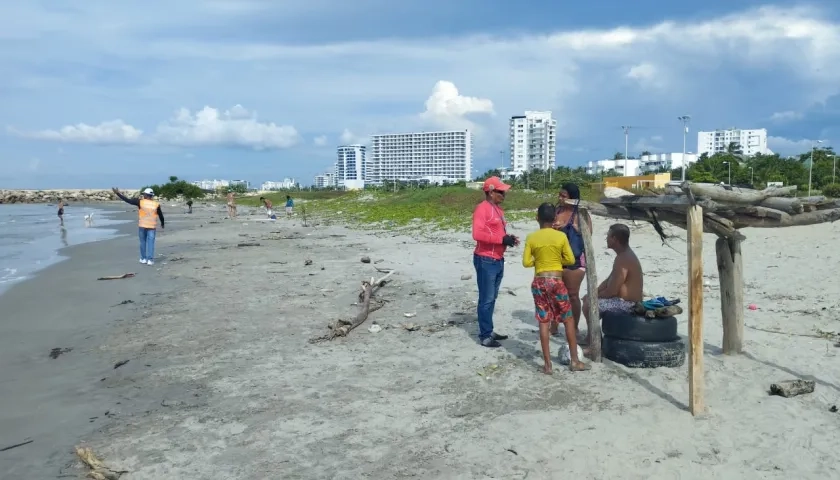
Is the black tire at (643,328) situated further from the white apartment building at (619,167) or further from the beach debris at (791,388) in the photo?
the white apartment building at (619,167)

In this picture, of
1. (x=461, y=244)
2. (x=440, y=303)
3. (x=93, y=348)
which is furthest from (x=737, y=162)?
(x=93, y=348)

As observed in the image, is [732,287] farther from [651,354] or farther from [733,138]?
[733,138]

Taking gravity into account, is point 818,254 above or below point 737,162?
below

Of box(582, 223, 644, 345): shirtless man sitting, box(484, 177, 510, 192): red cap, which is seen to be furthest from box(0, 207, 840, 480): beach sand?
box(484, 177, 510, 192): red cap

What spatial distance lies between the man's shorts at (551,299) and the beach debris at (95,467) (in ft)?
13.4

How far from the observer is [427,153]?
155250 mm

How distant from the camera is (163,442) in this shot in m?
5.09

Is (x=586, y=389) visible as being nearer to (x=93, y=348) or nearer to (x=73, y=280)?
(x=93, y=348)

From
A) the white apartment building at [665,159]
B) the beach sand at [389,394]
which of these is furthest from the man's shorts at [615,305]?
the white apartment building at [665,159]

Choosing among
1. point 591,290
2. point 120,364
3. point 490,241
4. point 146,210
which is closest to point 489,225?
point 490,241

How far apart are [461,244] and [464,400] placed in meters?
A: 12.7

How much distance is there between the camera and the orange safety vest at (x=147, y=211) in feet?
47.6

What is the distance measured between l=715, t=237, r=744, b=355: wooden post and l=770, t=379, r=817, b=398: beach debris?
1042 millimetres

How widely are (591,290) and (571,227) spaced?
2.43 ft
